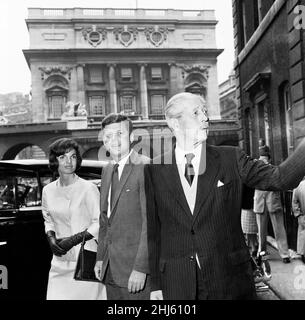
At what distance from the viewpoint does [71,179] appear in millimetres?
3646

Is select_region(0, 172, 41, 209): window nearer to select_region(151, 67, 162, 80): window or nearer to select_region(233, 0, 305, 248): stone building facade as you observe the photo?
select_region(233, 0, 305, 248): stone building facade

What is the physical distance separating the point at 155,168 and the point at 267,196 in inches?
201

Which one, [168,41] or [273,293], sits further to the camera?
[168,41]

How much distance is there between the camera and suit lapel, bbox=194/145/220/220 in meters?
2.38

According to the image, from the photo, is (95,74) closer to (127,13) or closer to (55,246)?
(127,13)

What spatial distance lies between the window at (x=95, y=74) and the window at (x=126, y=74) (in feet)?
8.25

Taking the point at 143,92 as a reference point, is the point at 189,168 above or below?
below

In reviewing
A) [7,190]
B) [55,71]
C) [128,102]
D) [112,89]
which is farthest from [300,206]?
[128,102]

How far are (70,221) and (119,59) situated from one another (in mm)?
46057

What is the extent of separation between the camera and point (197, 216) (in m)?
2.38

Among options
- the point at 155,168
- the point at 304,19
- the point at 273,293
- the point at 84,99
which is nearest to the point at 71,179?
the point at 155,168

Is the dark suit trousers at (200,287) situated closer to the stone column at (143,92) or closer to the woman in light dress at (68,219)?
the woman in light dress at (68,219)

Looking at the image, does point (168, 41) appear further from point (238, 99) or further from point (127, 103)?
point (238, 99)
